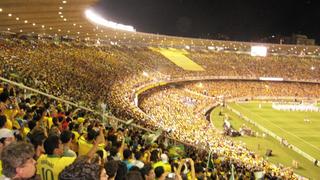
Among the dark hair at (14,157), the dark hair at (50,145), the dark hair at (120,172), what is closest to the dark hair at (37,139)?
the dark hair at (50,145)

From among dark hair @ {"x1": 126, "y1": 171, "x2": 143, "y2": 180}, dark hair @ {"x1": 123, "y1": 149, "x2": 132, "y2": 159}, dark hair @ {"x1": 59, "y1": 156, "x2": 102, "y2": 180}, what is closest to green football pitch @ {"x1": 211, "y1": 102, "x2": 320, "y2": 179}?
dark hair @ {"x1": 123, "y1": 149, "x2": 132, "y2": 159}

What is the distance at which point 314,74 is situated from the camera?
7931 centimetres

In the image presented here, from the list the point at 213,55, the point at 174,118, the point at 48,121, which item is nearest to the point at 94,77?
the point at 174,118

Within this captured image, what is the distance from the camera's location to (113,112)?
904 inches

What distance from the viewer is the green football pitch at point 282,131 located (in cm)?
3281

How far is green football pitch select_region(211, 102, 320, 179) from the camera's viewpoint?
32.8 metres

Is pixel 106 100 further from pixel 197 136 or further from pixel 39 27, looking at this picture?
pixel 39 27

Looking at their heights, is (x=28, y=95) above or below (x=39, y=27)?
below

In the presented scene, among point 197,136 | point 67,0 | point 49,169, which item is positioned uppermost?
point 67,0

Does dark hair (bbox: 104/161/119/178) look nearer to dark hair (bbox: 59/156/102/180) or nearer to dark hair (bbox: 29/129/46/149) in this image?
dark hair (bbox: 59/156/102/180)

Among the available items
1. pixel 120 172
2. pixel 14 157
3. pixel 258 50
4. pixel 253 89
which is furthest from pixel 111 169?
pixel 258 50

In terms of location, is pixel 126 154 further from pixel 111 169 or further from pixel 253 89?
pixel 253 89

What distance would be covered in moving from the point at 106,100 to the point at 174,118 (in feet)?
43.3

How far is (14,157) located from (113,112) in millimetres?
19406
